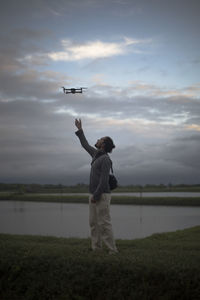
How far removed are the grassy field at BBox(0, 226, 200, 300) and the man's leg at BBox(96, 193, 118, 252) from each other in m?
0.79

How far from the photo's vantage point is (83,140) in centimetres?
743

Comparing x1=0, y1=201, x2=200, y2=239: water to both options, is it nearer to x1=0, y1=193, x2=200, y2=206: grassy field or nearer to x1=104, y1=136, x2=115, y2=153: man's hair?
x1=104, y1=136, x2=115, y2=153: man's hair

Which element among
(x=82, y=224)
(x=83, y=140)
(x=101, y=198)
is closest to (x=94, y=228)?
Answer: (x=101, y=198)

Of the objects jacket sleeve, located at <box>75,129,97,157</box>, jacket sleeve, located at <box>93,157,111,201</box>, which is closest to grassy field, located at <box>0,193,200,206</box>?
jacket sleeve, located at <box>75,129,97,157</box>

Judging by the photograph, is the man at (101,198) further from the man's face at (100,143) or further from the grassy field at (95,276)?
the grassy field at (95,276)

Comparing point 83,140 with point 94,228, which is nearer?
point 94,228

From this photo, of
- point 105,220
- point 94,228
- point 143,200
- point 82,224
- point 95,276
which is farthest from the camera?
point 143,200

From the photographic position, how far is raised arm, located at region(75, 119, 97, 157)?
738cm

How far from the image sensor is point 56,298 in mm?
5004

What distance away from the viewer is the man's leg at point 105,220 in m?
6.60

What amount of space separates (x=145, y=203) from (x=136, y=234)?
90.9 feet

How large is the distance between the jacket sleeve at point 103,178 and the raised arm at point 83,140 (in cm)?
63

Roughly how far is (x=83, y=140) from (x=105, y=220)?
77.4 inches

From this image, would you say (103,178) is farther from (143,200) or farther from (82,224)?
(143,200)
